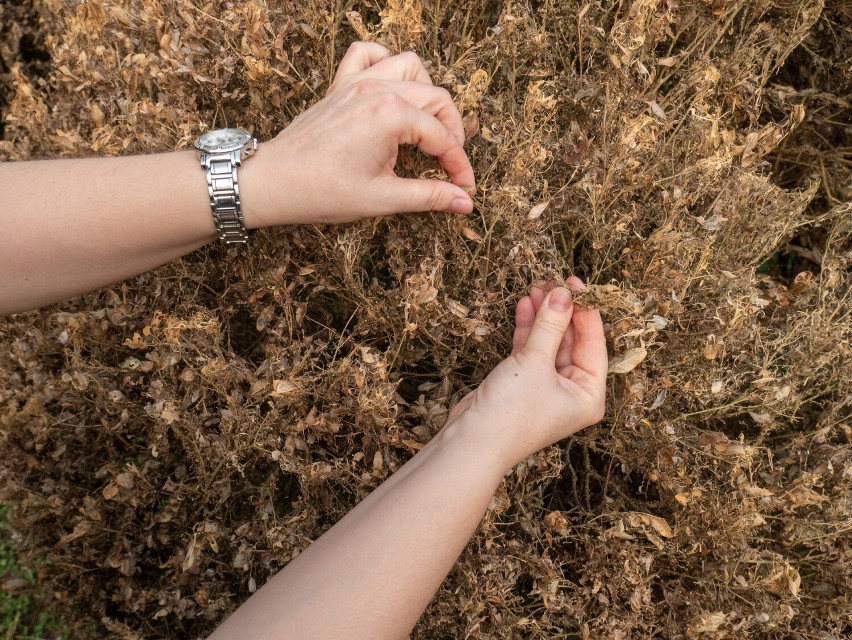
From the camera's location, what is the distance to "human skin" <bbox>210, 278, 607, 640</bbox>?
1.38 meters

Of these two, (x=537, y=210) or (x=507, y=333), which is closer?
(x=537, y=210)

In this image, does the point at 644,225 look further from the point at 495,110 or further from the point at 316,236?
the point at 316,236

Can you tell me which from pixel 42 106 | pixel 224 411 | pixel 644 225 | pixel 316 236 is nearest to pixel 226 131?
pixel 316 236

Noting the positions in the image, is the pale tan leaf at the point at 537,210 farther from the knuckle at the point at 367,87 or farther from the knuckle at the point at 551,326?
the knuckle at the point at 367,87

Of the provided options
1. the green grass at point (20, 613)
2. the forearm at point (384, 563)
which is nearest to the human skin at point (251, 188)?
the forearm at point (384, 563)

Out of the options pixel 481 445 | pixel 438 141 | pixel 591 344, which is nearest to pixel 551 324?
pixel 591 344

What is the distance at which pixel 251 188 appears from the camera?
1706 mm

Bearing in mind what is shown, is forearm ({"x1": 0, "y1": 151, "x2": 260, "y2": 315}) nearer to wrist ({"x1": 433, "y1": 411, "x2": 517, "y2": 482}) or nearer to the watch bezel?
the watch bezel

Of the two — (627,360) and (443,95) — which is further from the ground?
(443,95)

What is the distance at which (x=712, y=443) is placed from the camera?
180 cm

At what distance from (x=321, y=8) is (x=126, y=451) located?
1.69 meters

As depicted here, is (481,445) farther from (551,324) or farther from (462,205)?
(462,205)

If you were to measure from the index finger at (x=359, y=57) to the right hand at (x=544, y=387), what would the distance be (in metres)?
0.77

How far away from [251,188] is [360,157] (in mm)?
293
